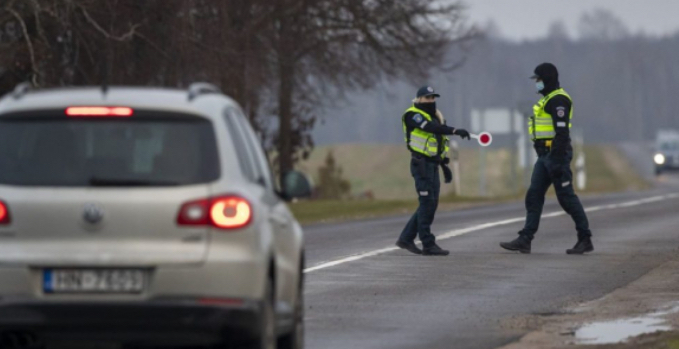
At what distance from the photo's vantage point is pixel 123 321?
795cm

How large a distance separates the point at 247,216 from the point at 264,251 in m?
0.22

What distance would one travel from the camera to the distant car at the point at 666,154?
81.1 meters

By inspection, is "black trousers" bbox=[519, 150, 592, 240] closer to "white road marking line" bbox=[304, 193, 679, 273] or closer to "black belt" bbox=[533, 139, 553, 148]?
"black belt" bbox=[533, 139, 553, 148]

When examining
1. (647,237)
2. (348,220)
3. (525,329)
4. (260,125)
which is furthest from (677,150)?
(525,329)

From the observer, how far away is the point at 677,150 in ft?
275

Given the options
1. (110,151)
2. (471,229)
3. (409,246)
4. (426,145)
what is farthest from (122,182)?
(471,229)

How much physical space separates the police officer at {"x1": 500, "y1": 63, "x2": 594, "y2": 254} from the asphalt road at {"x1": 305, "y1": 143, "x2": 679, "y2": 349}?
25 centimetres

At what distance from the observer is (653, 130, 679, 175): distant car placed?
3191 inches

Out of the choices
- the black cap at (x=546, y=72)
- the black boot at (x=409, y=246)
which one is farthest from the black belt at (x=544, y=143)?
the black boot at (x=409, y=246)

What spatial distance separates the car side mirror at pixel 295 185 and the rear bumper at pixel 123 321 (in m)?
1.58

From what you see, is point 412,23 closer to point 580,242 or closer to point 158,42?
point 158,42

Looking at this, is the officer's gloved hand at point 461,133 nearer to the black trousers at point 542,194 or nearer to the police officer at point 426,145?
the police officer at point 426,145

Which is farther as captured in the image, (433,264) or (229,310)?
(433,264)

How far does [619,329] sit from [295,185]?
296 centimetres
